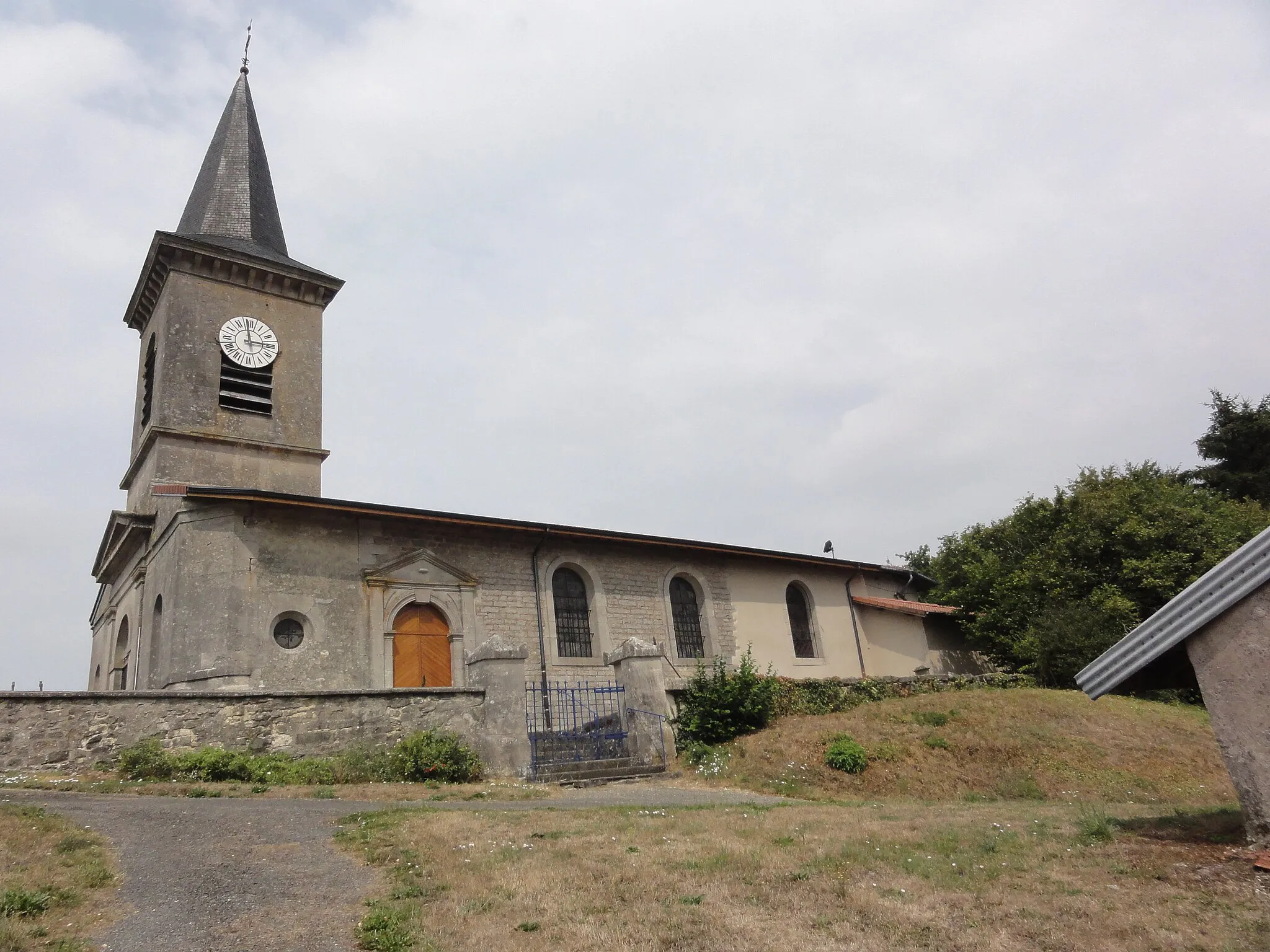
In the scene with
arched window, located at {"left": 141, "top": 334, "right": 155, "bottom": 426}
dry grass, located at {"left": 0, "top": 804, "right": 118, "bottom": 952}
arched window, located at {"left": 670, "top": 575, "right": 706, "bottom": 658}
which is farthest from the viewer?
arched window, located at {"left": 670, "top": 575, "right": 706, "bottom": 658}

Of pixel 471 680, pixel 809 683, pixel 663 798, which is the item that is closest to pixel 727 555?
pixel 809 683

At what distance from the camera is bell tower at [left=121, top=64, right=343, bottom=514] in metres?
17.7

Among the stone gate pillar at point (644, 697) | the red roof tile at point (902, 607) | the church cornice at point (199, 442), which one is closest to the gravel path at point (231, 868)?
the stone gate pillar at point (644, 697)

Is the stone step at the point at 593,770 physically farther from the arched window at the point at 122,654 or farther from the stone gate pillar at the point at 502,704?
the arched window at the point at 122,654

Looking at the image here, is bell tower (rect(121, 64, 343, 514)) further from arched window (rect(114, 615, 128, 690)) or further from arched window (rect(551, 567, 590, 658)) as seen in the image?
arched window (rect(551, 567, 590, 658))

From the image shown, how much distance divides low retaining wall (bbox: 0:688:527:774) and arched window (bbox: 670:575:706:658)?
7861 mm

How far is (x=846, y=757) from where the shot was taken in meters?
12.5

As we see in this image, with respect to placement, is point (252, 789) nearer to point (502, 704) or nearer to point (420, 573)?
point (502, 704)

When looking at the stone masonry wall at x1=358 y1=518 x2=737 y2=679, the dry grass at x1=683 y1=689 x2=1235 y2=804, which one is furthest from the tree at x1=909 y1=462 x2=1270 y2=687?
the stone masonry wall at x1=358 y1=518 x2=737 y2=679

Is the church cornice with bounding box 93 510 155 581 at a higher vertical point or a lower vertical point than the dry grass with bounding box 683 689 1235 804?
higher

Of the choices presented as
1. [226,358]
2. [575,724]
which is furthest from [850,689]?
[226,358]

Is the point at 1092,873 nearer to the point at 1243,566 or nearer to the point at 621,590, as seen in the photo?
the point at 1243,566

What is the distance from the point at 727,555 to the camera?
2120cm

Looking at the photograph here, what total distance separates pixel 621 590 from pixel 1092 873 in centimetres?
1399
